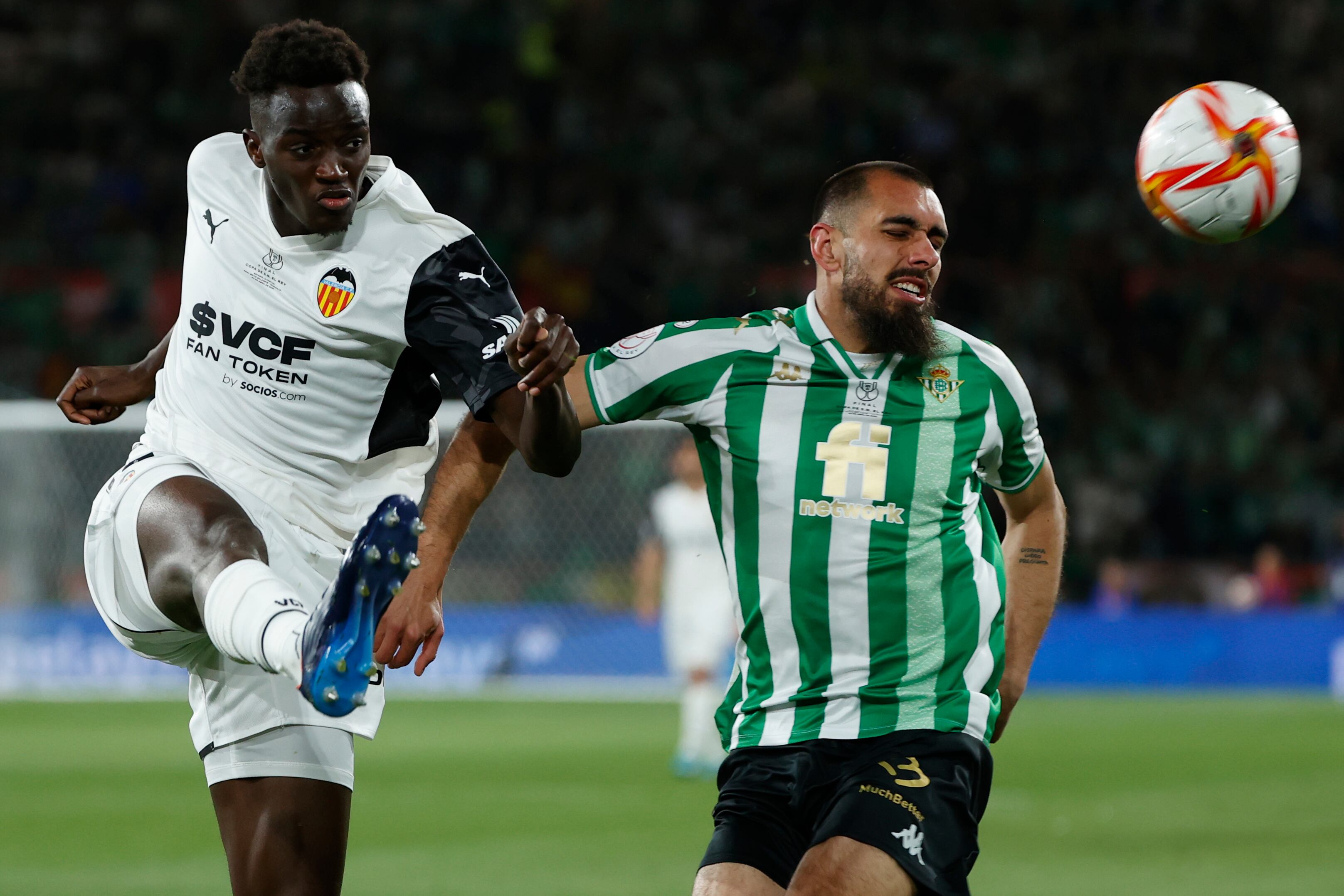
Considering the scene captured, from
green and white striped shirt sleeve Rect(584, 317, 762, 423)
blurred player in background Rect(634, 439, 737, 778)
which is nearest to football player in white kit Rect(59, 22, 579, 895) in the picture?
green and white striped shirt sleeve Rect(584, 317, 762, 423)

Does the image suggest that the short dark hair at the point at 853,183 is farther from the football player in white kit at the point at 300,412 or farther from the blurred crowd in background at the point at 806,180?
the blurred crowd in background at the point at 806,180

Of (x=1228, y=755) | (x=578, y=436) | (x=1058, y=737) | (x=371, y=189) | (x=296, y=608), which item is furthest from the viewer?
(x=1058, y=737)

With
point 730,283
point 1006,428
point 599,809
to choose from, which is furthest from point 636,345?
point 730,283

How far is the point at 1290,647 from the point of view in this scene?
17.8 m

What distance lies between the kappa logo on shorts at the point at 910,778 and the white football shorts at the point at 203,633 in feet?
3.81

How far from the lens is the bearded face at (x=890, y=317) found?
4172 millimetres

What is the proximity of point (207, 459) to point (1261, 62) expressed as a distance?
68.7ft

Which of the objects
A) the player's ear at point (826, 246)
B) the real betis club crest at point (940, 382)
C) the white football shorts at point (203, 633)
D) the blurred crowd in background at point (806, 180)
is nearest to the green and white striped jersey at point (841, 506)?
the real betis club crest at point (940, 382)

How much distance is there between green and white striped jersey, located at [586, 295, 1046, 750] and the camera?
13.4 ft

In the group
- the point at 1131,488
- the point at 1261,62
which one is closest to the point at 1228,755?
the point at 1131,488

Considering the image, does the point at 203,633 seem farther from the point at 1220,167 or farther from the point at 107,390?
the point at 1220,167

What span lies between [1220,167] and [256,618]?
288cm

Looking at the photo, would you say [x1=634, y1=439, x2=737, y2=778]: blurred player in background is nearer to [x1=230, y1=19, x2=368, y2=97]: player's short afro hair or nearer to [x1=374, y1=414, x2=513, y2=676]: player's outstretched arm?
[x1=374, y1=414, x2=513, y2=676]: player's outstretched arm

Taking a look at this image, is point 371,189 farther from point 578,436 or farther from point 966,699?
point 966,699
